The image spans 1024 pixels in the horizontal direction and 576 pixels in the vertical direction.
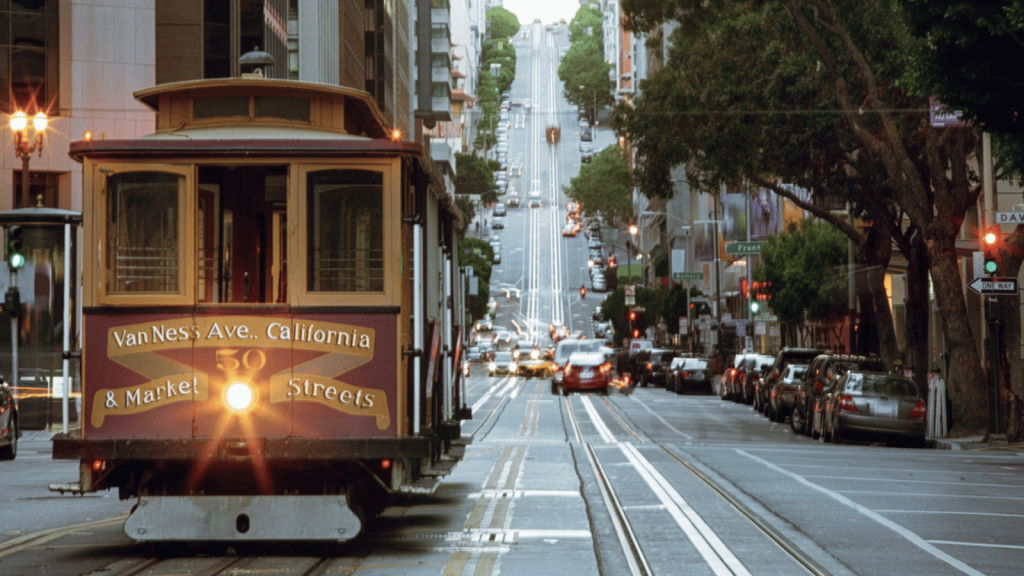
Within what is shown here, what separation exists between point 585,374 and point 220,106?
33.7m

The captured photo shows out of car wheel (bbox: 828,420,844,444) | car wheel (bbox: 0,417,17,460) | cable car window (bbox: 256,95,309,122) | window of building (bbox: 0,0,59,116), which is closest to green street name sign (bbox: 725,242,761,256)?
car wheel (bbox: 828,420,844,444)

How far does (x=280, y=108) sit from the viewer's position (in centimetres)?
1089

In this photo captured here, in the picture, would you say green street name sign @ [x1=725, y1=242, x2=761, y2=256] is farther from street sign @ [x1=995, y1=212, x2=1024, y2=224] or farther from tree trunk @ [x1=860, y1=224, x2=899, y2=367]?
street sign @ [x1=995, y1=212, x2=1024, y2=224]

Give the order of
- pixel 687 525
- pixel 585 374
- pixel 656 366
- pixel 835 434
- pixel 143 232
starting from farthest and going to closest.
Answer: pixel 656 366
pixel 585 374
pixel 835 434
pixel 687 525
pixel 143 232

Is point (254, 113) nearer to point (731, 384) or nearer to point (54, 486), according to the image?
point (54, 486)

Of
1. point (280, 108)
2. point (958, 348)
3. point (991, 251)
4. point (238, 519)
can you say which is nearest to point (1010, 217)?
point (991, 251)

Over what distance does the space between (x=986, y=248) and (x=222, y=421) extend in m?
17.8

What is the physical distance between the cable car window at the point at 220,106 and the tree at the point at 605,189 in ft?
359

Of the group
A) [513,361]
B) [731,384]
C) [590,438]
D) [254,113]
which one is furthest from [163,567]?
[513,361]

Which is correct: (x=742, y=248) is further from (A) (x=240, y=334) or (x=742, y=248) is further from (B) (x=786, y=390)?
(A) (x=240, y=334)

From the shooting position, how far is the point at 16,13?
1612 inches

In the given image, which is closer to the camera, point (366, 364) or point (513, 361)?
point (366, 364)

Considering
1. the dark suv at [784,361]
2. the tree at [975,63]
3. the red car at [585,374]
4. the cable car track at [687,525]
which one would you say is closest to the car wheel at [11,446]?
the cable car track at [687,525]

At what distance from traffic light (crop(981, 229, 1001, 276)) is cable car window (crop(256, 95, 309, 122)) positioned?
16.1m
